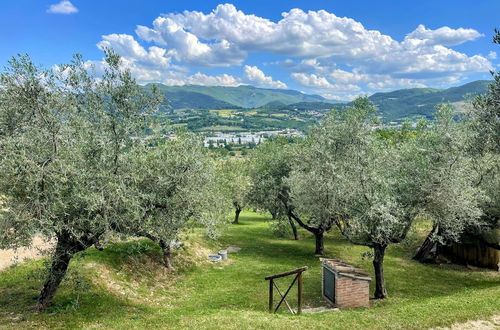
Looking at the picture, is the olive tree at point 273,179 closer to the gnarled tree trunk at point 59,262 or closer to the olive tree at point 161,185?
the olive tree at point 161,185

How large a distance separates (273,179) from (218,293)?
18.1 m

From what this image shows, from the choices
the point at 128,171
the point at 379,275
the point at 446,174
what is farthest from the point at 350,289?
the point at 128,171

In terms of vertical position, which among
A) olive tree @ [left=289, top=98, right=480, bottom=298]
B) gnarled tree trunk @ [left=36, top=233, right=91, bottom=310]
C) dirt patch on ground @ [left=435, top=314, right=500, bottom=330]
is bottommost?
dirt patch on ground @ [left=435, top=314, right=500, bottom=330]

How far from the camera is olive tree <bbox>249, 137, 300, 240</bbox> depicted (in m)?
42.6

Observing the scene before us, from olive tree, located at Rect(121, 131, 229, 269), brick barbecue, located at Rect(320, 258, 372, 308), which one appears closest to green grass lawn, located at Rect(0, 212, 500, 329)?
brick barbecue, located at Rect(320, 258, 372, 308)

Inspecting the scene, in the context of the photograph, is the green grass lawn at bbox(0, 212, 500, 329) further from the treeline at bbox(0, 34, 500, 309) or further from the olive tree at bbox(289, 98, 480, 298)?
the olive tree at bbox(289, 98, 480, 298)

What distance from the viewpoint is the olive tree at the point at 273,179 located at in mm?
42619

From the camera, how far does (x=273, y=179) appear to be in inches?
1668

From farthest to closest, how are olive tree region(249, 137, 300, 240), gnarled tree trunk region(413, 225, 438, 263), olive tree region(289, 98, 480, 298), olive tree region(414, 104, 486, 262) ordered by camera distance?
olive tree region(249, 137, 300, 240) < gnarled tree trunk region(413, 225, 438, 263) < olive tree region(414, 104, 486, 262) < olive tree region(289, 98, 480, 298)

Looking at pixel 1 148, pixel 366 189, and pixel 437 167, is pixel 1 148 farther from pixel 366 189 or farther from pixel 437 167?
pixel 437 167

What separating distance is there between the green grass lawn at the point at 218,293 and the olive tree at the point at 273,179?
18.5 ft

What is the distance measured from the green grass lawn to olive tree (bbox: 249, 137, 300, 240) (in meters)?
5.65

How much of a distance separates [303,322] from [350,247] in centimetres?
2835

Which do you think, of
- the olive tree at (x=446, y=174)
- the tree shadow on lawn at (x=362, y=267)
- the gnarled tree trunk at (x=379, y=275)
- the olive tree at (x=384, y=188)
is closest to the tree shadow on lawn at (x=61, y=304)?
the tree shadow on lawn at (x=362, y=267)
